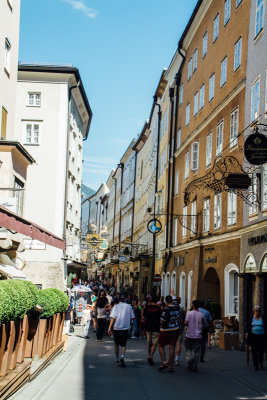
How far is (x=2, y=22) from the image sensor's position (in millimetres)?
24641

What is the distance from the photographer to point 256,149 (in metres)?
17.3

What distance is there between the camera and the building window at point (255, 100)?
2203 cm

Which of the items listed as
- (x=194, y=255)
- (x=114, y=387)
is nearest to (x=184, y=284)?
(x=194, y=255)

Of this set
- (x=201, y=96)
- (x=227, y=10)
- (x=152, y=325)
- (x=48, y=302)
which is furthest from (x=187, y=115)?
(x=48, y=302)

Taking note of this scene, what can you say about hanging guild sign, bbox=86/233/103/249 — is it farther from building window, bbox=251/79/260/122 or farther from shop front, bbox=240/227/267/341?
building window, bbox=251/79/260/122

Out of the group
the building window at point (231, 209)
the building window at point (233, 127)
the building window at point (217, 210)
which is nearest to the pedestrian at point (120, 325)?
the building window at point (231, 209)

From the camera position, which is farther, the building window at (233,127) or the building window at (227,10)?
the building window at (227,10)

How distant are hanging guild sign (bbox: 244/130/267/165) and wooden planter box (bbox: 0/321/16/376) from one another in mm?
9806

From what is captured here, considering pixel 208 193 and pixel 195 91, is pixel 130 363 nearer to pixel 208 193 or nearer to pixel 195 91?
pixel 208 193

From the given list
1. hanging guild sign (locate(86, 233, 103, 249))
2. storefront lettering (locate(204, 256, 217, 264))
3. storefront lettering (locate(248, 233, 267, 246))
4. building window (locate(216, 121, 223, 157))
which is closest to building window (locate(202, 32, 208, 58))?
building window (locate(216, 121, 223, 157))

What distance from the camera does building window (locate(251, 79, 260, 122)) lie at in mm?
22031

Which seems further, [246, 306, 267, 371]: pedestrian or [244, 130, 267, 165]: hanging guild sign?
[244, 130, 267, 165]: hanging guild sign

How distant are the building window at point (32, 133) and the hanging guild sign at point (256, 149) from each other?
87.0 ft

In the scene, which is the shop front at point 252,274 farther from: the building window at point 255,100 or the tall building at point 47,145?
the tall building at point 47,145
